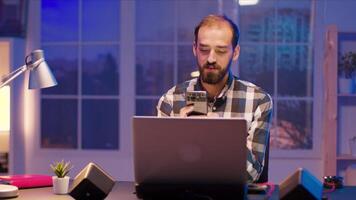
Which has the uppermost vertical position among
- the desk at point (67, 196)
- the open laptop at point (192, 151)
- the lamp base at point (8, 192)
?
the open laptop at point (192, 151)

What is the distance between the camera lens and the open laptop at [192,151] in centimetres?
160

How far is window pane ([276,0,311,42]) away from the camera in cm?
440

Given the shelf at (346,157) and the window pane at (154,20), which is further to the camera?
the window pane at (154,20)

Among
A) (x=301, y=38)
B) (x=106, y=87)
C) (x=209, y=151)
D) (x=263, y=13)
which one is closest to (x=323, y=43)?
(x=301, y=38)

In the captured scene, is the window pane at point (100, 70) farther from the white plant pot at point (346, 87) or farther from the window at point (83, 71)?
the white plant pot at point (346, 87)

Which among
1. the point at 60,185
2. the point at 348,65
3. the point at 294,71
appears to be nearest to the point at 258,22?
the point at 294,71

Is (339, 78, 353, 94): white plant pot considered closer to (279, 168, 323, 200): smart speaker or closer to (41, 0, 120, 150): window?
(41, 0, 120, 150): window

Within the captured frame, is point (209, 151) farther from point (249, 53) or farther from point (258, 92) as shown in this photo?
point (249, 53)

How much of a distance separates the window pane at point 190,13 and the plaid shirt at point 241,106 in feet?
6.64

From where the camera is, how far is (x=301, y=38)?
4414mm

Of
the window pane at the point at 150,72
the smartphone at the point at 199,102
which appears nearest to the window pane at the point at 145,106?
the window pane at the point at 150,72

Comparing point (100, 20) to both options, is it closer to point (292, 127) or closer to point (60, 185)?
point (292, 127)

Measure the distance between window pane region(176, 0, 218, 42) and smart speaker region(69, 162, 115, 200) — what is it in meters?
2.77

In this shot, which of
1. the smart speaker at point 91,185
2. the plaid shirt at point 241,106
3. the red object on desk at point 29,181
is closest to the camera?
the smart speaker at point 91,185
